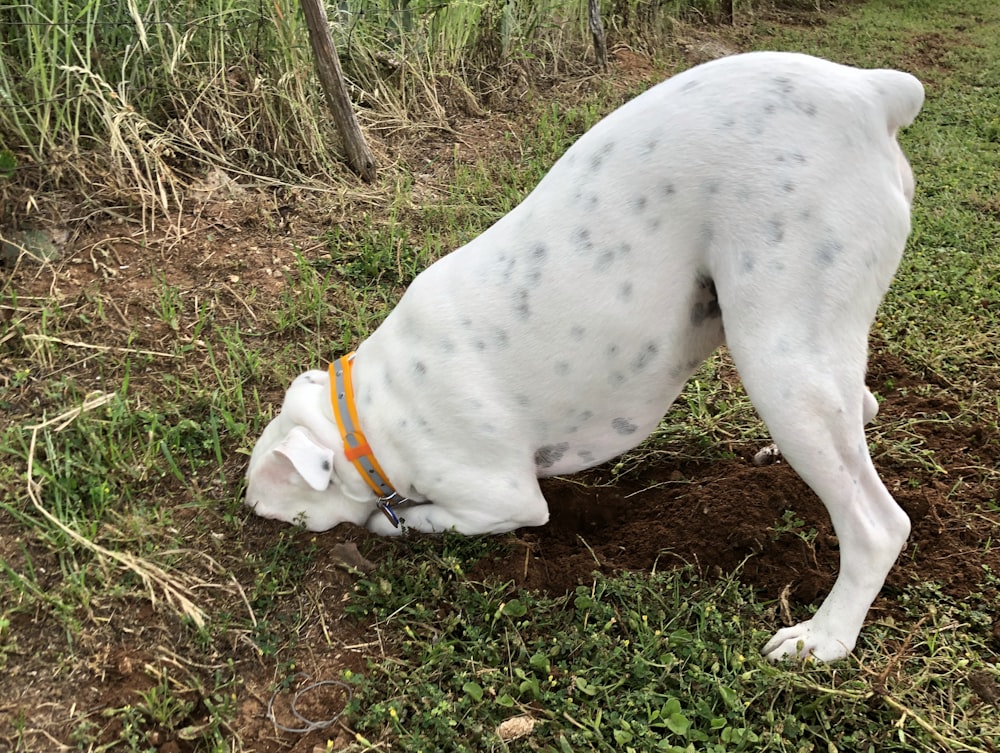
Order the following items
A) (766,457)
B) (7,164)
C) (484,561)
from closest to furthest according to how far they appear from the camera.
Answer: (484,561) < (766,457) < (7,164)

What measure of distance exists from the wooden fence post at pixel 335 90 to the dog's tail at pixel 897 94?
10.7 ft

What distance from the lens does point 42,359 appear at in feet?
12.3

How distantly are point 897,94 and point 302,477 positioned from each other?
7.30ft

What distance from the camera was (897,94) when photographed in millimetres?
2312

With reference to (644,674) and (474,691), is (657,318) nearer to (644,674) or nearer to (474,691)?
(644,674)

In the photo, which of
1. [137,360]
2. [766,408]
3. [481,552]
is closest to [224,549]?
[481,552]

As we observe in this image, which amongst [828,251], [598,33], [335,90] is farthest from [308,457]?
[598,33]

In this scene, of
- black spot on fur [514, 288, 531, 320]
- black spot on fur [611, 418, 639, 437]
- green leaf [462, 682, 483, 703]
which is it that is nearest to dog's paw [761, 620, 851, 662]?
black spot on fur [611, 418, 639, 437]

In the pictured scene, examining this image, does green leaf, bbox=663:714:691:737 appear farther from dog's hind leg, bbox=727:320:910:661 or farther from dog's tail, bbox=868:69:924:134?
dog's tail, bbox=868:69:924:134

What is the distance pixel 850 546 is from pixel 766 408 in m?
0.51

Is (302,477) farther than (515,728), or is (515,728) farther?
(302,477)

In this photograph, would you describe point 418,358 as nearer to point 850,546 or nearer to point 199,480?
point 199,480

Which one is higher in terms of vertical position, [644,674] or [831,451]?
A: [831,451]

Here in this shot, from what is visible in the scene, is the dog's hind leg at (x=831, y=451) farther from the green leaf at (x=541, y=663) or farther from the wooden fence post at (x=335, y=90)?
the wooden fence post at (x=335, y=90)
